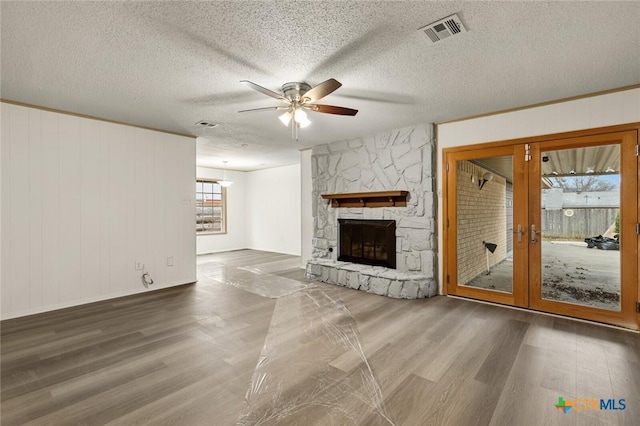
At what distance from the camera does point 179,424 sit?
174 centimetres

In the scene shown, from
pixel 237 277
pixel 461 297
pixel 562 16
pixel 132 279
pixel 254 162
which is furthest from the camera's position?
pixel 254 162

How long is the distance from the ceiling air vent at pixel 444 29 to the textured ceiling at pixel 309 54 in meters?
0.05

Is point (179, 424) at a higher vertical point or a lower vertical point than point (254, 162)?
lower

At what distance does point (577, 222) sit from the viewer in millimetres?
3441

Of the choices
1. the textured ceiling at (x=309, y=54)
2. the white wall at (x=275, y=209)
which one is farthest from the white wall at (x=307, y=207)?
the textured ceiling at (x=309, y=54)

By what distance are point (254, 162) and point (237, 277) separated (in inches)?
136

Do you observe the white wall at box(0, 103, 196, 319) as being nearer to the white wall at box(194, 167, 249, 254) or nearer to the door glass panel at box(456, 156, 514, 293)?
the white wall at box(194, 167, 249, 254)

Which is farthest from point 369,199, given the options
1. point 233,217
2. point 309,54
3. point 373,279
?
point 233,217

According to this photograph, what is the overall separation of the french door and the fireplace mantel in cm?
71

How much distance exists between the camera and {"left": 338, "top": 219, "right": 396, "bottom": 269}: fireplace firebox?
4.88m

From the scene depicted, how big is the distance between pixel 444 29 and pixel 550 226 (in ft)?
9.22

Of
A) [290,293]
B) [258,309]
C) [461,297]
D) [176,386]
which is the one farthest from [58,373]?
[461,297]

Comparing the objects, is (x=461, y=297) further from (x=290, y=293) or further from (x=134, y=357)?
(x=134, y=357)

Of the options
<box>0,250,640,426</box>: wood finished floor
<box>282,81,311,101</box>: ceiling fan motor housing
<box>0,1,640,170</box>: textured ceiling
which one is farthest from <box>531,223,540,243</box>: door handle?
<box>282,81,311,101</box>: ceiling fan motor housing
